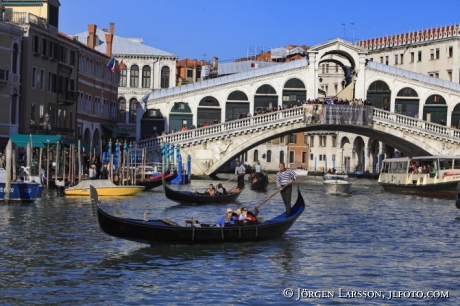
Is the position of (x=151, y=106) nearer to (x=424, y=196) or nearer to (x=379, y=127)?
(x=379, y=127)

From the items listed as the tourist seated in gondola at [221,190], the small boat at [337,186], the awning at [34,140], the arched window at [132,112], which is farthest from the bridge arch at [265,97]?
the tourist seated in gondola at [221,190]

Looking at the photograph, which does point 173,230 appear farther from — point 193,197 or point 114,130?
point 114,130

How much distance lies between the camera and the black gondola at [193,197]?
23141 millimetres

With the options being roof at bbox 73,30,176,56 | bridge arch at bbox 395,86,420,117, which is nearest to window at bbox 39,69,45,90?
bridge arch at bbox 395,86,420,117

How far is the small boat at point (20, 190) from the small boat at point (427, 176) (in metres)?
13.3

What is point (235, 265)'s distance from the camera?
1323 cm

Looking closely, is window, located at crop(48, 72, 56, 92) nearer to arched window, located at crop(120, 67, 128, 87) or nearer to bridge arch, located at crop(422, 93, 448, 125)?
bridge arch, located at crop(422, 93, 448, 125)

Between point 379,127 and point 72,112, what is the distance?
11821mm

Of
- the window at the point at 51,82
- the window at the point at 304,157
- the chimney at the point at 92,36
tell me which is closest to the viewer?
the window at the point at 51,82

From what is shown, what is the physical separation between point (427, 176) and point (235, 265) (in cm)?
1917

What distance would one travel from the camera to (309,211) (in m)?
23.0

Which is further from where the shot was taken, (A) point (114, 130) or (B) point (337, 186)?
(A) point (114, 130)

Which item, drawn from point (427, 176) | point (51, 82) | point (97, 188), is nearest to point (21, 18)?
point (51, 82)

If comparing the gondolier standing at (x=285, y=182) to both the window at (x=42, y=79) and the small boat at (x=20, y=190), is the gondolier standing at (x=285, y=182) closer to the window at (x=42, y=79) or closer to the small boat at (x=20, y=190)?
the small boat at (x=20, y=190)
